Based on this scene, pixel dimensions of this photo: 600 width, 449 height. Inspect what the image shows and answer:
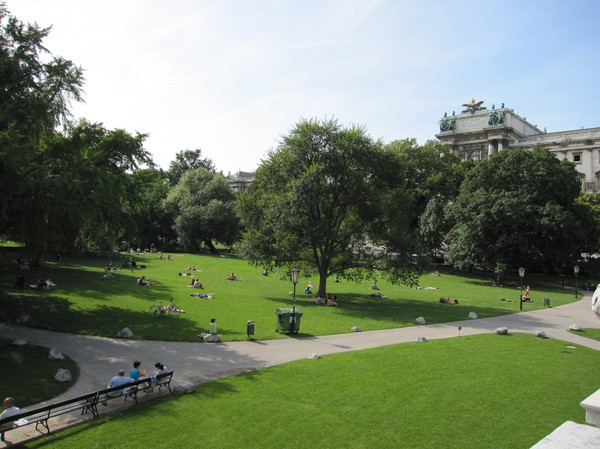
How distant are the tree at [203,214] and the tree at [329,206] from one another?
133 ft

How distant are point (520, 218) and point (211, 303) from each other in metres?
40.8

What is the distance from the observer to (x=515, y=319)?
96.2ft

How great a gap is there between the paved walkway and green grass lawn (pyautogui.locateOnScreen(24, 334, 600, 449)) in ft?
4.88

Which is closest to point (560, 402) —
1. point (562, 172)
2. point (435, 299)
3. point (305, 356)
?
point (305, 356)

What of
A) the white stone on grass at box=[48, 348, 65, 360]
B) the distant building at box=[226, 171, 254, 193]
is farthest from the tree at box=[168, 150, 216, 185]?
the white stone on grass at box=[48, 348, 65, 360]

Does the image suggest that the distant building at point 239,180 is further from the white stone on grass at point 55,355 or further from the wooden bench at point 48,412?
the wooden bench at point 48,412

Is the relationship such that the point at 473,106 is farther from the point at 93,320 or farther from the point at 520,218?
the point at 93,320

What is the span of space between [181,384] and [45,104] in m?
15.3

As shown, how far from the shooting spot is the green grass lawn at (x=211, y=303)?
22.4 m

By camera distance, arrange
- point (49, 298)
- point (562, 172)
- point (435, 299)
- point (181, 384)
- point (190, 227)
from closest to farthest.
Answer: point (181, 384) → point (49, 298) → point (435, 299) → point (562, 172) → point (190, 227)

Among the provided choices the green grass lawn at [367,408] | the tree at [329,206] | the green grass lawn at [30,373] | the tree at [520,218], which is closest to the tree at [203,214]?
the tree at [520,218]

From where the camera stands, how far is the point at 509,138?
98750 millimetres

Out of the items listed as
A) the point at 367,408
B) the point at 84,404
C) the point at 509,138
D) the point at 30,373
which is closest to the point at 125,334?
the point at 30,373

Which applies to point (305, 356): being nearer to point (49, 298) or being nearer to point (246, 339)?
point (246, 339)
